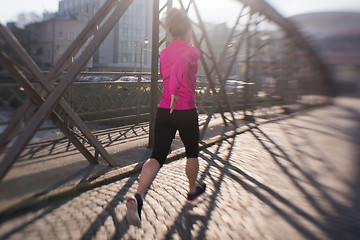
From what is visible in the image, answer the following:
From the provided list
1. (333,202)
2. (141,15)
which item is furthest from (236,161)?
(141,15)

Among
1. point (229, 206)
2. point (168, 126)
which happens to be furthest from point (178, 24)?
point (229, 206)

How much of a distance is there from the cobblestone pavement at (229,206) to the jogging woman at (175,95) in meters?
0.43

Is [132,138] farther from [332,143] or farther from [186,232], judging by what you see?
[332,143]

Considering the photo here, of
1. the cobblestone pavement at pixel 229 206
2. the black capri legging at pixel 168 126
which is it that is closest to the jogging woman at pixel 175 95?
the black capri legging at pixel 168 126

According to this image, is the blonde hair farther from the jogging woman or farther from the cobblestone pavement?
the cobblestone pavement

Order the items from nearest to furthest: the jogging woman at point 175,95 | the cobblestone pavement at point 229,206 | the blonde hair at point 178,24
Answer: the cobblestone pavement at point 229,206, the jogging woman at point 175,95, the blonde hair at point 178,24

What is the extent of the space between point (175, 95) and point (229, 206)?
1364mm

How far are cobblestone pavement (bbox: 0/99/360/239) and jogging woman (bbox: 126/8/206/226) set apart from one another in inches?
16.9

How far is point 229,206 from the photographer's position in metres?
3.18

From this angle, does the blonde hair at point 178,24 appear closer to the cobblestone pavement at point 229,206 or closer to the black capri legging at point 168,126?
the black capri legging at point 168,126

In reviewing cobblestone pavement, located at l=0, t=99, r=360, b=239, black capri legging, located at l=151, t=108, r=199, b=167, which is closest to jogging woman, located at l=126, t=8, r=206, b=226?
black capri legging, located at l=151, t=108, r=199, b=167

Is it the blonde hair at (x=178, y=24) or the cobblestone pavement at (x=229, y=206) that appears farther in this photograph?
the blonde hair at (x=178, y=24)

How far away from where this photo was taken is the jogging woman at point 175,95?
8.80 ft

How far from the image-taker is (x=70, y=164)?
4250 millimetres
